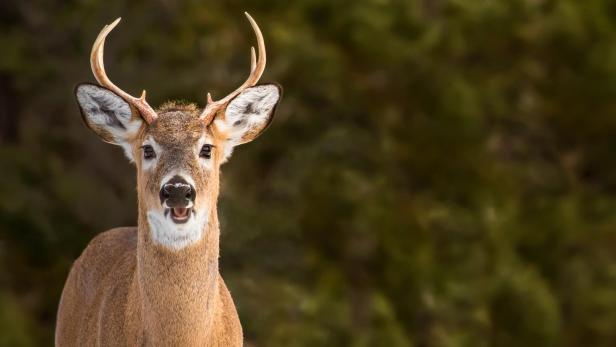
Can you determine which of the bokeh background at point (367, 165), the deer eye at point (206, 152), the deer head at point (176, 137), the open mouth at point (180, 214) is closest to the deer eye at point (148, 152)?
the deer head at point (176, 137)

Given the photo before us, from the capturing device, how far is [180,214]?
7.07m

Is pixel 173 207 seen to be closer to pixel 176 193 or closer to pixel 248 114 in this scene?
pixel 176 193

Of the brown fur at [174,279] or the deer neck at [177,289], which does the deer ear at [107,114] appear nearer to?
the brown fur at [174,279]

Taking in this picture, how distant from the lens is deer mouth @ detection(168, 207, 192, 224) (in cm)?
704

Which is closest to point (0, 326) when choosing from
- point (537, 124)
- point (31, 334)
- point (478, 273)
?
point (31, 334)

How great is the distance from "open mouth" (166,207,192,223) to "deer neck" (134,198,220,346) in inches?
7.7

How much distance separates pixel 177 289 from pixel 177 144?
0.69 metres

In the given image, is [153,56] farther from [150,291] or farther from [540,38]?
[150,291]

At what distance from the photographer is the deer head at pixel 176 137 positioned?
23.4 feet

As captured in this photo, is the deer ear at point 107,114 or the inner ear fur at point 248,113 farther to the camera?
the inner ear fur at point 248,113

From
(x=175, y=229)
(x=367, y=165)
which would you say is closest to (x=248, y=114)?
(x=175, y=229)

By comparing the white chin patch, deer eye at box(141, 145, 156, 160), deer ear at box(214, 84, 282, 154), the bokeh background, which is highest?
the bokeh background

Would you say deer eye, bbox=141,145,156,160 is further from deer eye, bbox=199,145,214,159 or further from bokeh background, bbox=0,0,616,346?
bokeh background, bbox=0,0,616,346

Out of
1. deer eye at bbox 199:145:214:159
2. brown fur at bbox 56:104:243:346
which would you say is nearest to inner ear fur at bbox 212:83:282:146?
brown fur at bbox 56:104:243:346
